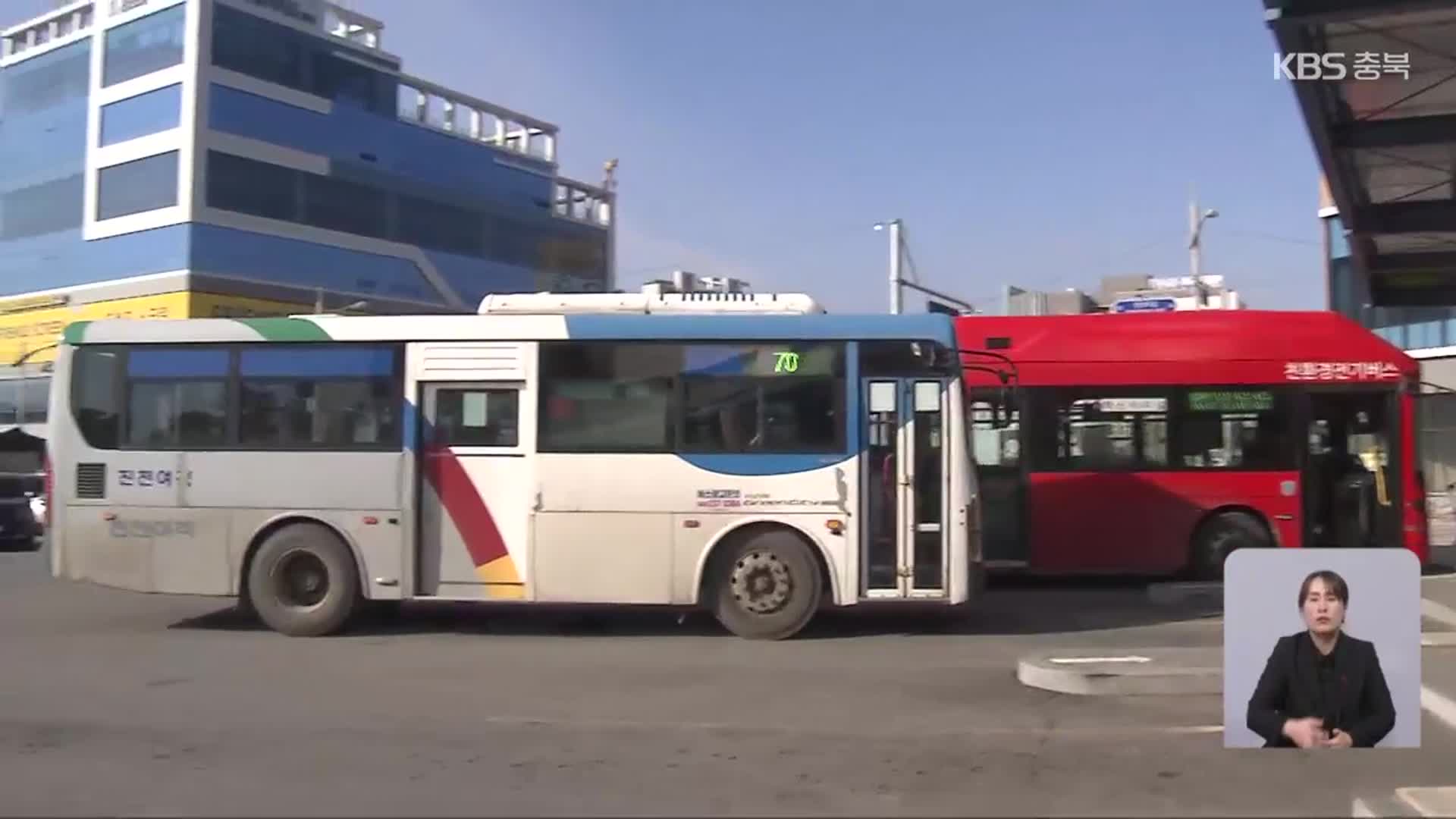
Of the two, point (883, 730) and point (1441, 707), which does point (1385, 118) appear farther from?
point (883, 730)

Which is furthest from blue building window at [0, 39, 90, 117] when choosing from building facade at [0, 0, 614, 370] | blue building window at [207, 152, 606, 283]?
blue building window at [207, 152, 606, 283]

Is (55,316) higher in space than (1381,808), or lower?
higher

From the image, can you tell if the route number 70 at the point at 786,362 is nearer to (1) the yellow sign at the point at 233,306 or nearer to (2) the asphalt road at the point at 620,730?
(2) the asphalt road at the point at 620,730

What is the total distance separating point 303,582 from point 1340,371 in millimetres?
11740

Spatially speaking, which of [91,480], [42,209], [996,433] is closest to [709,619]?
[996,433]

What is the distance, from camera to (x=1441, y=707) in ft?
24.9

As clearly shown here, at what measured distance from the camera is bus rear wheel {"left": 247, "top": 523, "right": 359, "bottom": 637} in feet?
37.6

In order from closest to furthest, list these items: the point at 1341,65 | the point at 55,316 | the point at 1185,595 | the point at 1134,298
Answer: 1. the point at 1341,65
2. the point at 1185,595
3. the point at 1134,298
4. the point at 55,316

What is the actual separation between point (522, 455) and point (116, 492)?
406 cm

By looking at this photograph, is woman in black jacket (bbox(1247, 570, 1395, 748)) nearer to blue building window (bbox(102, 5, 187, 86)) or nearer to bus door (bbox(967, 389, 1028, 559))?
bus door (bbox(967, 389, 1028, 559))

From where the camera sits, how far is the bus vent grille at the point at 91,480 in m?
11.8

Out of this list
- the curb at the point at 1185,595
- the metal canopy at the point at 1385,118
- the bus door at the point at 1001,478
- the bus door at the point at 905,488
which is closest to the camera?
the metal canopy at the point at 1385,118

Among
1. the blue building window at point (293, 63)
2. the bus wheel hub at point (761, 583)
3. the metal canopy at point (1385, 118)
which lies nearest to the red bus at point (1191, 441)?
the metal canopy at point (1385, 118)

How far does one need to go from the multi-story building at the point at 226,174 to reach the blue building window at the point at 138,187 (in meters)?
0.08
